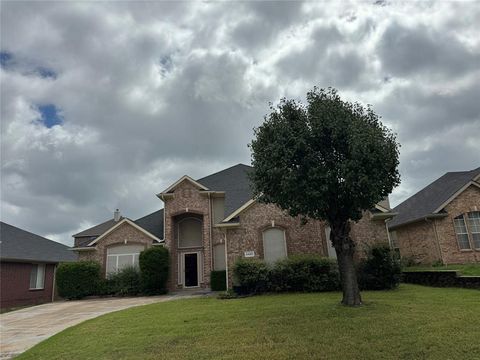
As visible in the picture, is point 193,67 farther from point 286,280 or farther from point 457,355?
point 457,355

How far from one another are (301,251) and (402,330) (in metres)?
11.4

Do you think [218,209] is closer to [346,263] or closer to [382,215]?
[382,215]

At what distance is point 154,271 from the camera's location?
842 inches

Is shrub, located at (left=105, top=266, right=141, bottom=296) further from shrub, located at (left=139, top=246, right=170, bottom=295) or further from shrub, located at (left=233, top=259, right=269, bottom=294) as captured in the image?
shrub, located at (left=233, top=259, right=269, bottom=294)

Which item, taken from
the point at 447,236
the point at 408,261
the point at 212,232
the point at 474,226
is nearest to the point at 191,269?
the point at 212,232

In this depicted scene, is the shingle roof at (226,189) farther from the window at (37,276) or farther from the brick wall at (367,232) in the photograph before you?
the brick wall at (367,232)

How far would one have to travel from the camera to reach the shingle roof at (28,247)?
2320 cm

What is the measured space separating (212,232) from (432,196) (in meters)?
15.8

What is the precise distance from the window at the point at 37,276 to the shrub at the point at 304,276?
1795cm

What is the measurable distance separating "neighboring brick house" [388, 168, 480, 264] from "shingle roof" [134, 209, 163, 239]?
17788mm

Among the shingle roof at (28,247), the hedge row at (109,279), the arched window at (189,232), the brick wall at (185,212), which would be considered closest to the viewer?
the hedge row at (109,279)

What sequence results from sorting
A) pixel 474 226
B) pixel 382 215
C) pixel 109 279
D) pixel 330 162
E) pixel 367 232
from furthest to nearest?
1. pixel 109 279
2. pixel 474 226
3. pixel 367 232
4. pixel 382 215
5. pixel 330 162

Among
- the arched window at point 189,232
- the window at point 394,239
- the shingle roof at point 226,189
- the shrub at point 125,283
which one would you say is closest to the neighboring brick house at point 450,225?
the window at point 394,239

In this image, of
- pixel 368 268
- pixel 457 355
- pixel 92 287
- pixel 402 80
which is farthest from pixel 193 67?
pixel 457 355
